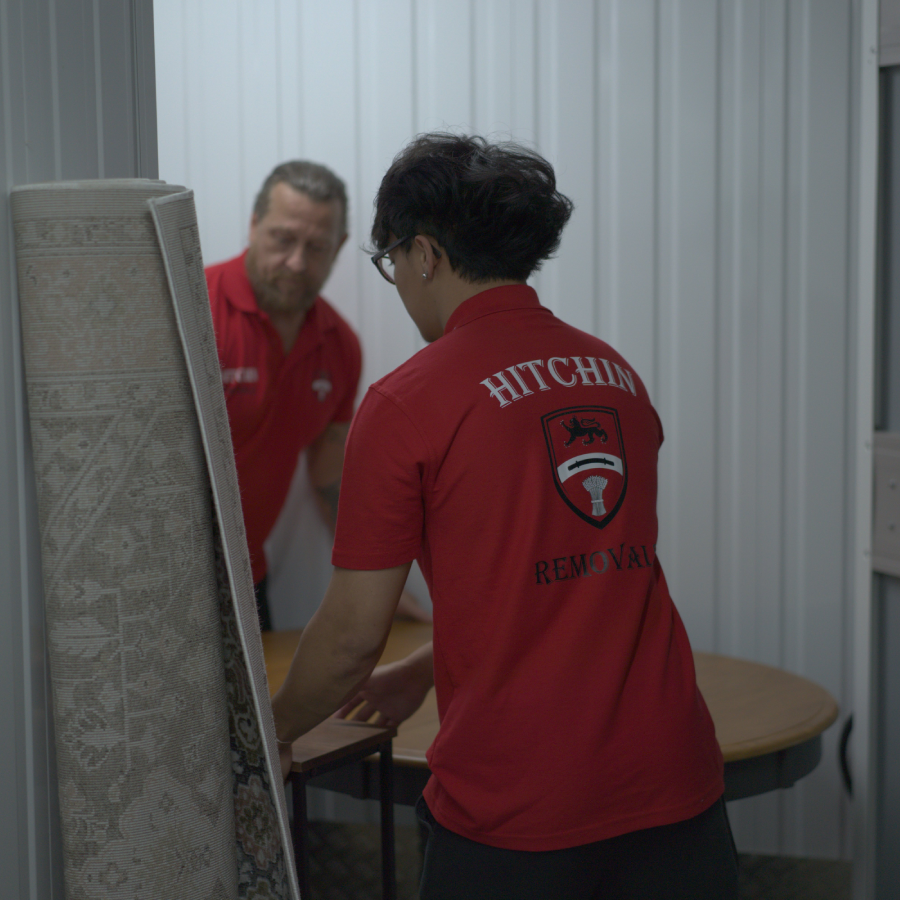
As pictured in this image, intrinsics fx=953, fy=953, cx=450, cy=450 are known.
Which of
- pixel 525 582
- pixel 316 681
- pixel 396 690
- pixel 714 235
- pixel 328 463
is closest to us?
pixel 525 582

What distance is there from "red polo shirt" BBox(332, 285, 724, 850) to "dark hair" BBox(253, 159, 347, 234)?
77.4 inches

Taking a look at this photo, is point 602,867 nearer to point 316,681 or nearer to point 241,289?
point 316,681

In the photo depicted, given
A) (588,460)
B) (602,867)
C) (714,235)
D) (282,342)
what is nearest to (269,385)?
(282,342)

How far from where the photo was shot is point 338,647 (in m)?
1.30

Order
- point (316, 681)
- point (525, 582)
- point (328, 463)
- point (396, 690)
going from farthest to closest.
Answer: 1. point (328, 463)
2. point (396, 690)
3. point (316, 681)
4. point (525, 582)

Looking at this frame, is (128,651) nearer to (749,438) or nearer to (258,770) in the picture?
(258,770)

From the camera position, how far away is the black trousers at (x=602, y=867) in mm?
1237

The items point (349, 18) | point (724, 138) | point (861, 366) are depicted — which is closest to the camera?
point (861, 366)

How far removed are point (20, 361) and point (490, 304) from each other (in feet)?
2.06

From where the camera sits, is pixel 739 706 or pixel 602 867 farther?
pixel 739 706

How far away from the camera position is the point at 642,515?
52.2 inches

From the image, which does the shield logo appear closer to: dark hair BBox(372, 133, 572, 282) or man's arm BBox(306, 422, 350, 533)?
dark hair BBox(372, 133, 572, 282)

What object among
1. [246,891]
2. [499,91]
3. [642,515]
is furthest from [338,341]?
[246,891]

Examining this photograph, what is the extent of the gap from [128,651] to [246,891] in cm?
39
